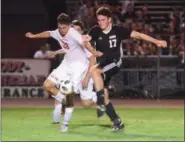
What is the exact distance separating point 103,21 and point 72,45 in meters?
0.96

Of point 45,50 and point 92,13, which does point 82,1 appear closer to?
point 92,13

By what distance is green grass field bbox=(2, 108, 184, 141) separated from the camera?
9539 millimetres

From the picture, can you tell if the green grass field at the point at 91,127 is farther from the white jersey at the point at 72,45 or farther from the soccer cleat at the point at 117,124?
the white jersey at the point at 72,45

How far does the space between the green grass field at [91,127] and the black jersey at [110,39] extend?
1424 millimetres

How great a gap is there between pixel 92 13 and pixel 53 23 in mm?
1987

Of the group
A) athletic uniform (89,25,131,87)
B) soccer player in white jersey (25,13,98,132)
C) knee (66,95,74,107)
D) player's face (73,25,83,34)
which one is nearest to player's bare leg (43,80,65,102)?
soccer player in white jersey (25,13,98,132)

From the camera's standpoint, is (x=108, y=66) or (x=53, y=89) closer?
(x=108, y=66)

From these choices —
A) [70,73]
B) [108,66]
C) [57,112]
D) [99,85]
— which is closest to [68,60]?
[70,73]

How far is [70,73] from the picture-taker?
36.2ft

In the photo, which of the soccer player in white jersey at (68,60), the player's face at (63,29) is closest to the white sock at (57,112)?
the soccer player in white jersey at (68,60)

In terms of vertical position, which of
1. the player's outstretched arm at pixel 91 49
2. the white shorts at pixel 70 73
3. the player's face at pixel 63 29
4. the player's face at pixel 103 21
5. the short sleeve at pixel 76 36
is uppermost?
the player's face at pixel 103 21

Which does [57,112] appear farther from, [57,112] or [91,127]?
[91,127]

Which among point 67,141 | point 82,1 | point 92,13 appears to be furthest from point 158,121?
point 82,1

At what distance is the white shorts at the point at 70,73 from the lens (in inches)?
430
